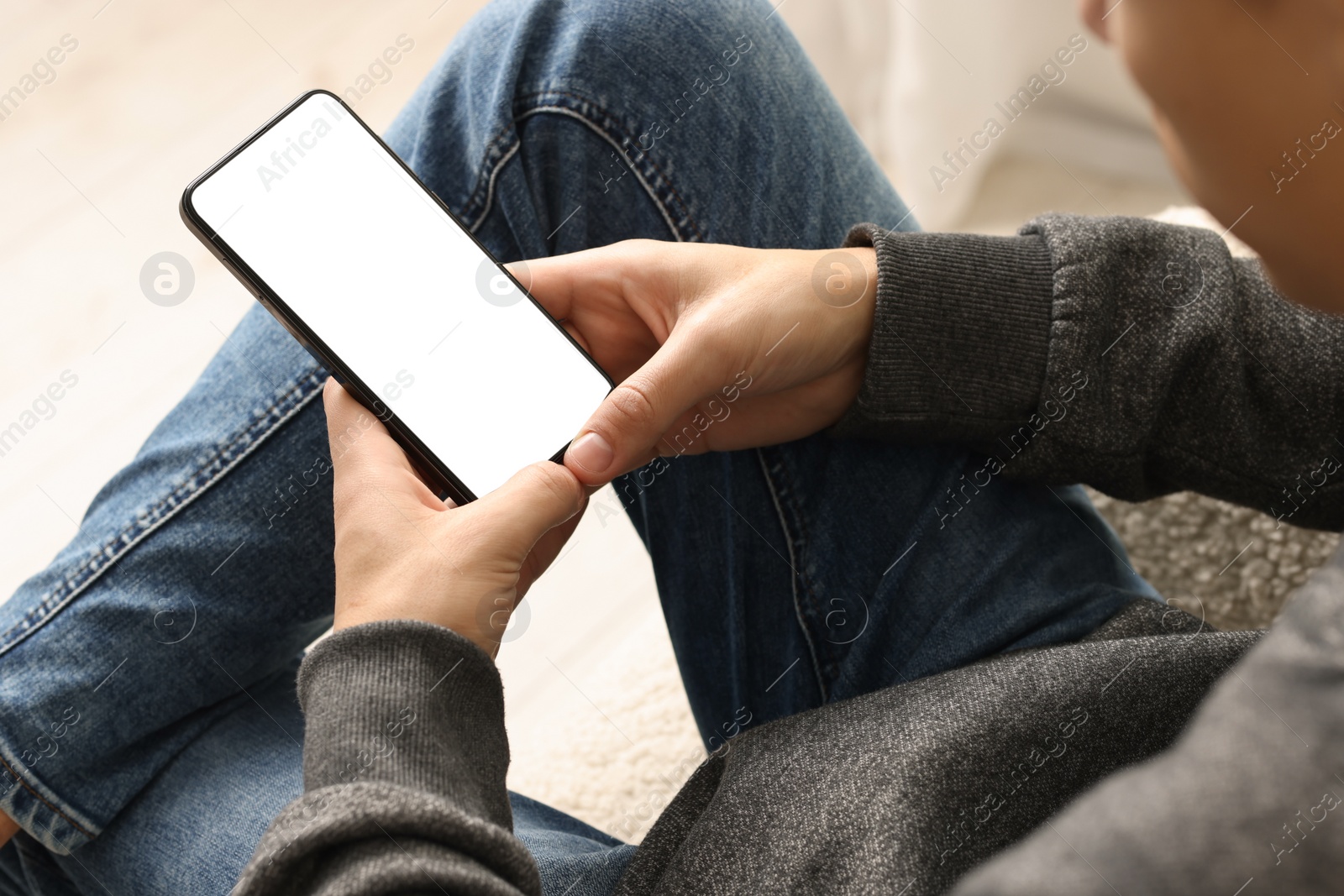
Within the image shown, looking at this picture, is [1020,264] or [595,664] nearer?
[1020,264]

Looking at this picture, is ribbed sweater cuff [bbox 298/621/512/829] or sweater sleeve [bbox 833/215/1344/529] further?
sweater sleeve [bbox 833/215/1344/529]

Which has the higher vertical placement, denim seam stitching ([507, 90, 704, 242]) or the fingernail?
denim seam stitching ([507, 90, 704, 242])

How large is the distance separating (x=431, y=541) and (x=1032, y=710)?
249 mm

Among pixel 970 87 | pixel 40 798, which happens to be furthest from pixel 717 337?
pixel 970 87

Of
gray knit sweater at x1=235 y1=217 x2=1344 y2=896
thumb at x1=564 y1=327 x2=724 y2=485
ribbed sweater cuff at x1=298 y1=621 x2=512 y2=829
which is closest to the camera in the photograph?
gray knit sweater at x1=235 y1=217 x2=1344 y2=896

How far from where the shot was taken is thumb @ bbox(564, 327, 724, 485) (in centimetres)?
44

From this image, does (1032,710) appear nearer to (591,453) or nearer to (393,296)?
(591,453)

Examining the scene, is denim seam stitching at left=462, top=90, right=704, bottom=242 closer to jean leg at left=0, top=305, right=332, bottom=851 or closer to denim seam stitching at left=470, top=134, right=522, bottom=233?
denim seam stitching at left=470, top=134, right=522, bottom=233

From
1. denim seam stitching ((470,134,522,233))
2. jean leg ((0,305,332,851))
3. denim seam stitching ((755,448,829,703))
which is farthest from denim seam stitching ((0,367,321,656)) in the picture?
denim seam stitching ((755,448,829,703))

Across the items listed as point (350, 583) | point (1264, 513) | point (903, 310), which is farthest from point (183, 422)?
point (1264, 513)

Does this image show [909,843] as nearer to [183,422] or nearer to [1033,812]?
[1033,812]

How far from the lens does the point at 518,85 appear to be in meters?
0.50

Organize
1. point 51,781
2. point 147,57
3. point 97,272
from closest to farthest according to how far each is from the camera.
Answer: point 51,781 → point 97,272 → point 147,57

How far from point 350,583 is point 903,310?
28 cm
